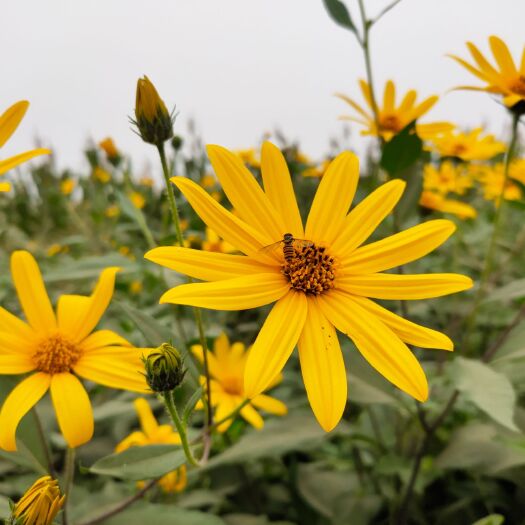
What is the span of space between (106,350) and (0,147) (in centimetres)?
36

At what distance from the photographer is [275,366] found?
622 mm

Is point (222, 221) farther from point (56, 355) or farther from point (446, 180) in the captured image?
point (446, 180)

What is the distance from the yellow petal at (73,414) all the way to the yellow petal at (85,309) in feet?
0.37

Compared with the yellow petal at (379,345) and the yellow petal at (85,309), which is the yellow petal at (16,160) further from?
the yellow petal at (379,345)

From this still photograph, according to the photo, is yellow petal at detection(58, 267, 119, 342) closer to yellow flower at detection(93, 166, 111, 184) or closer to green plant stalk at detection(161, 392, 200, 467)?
green plant stalk at detection(161, 392, 200, 467)

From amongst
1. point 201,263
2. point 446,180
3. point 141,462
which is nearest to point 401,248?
point 201,263

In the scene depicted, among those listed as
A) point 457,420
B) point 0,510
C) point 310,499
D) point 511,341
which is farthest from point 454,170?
point 0,510

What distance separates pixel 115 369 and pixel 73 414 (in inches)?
3.4

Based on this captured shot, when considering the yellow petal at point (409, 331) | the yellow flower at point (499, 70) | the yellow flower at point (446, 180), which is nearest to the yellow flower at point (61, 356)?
the yellow petal at point (409, 331)

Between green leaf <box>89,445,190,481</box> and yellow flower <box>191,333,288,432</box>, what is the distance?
0.38 m

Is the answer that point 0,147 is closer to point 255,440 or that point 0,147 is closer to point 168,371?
point 168,371

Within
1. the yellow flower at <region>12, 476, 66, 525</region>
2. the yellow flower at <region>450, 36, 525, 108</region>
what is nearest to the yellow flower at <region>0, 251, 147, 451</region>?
the yellow flower at <region>12, 476, 66, 525</region>

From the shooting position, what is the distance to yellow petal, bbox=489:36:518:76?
45.4 inches

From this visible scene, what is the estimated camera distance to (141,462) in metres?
0.79
